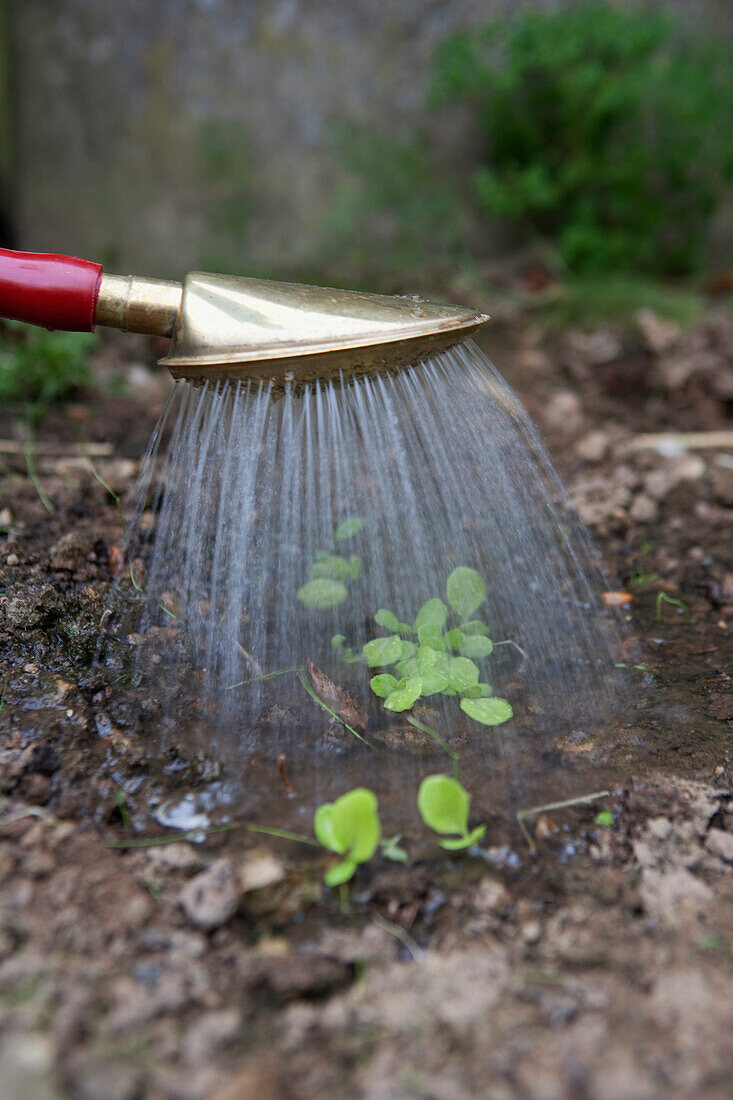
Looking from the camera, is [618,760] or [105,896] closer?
[105,896]

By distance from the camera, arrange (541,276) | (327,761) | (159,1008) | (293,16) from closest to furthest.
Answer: (159,1008) < (327,761) < (293,16) < (541,276)

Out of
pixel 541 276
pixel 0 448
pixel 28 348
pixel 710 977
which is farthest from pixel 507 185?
pixel 710 977

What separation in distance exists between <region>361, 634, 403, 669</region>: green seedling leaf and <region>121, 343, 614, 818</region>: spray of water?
22 millimetres

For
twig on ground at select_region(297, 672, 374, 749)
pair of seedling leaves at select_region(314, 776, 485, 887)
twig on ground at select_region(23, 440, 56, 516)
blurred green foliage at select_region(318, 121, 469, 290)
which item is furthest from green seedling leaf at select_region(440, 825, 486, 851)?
blurred green foliage at select_region(318, 121, 469, 290)

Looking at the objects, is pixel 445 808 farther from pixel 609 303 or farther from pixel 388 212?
pixel 388 212

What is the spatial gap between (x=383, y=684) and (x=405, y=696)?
5 cm

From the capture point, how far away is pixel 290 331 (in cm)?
126

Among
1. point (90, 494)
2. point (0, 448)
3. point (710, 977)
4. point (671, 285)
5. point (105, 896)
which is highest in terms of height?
point (671, 285)

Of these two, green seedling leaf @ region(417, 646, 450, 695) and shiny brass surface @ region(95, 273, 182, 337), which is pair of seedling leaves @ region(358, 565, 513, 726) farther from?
shiny brass surface @ region(95, 273, 182, 337)

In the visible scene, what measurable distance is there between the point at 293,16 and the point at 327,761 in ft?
8.48

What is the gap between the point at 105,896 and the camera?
1047mm

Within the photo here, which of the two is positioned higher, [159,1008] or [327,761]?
[327,761]

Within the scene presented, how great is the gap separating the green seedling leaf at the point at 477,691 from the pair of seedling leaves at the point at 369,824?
26 centimetres

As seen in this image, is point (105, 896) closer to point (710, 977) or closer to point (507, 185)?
point (710, 977)
